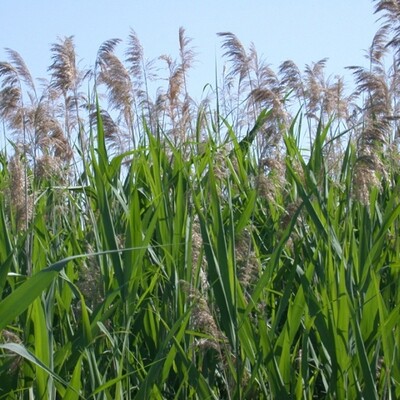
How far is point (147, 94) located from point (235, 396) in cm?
213

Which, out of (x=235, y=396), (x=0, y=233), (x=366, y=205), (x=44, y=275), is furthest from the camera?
(x=0, y=233)

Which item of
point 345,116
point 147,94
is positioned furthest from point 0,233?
point 345,116

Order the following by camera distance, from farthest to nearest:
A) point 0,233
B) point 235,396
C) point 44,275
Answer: point 0,233, point 235,396, point 44,275

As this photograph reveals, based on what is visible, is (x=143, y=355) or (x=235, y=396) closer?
(x=235, y=396)

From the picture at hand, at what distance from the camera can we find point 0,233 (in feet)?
10.4

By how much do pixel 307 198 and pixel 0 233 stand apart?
3.55 feet

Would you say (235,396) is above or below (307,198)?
below

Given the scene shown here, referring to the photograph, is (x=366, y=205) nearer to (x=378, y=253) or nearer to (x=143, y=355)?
(x=378, y=253)

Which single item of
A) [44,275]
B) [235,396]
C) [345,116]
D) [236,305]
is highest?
[345,116]

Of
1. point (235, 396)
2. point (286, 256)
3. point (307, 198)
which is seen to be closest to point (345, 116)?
point (286, 256)

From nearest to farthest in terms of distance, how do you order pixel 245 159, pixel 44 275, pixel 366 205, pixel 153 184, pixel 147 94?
pixel 44 275 < pixel 366 205 < pixel 153 184 < pixel 245 159 < pixel 147 94

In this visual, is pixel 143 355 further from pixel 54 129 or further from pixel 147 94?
pixel 147 94

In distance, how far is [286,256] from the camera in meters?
3.29

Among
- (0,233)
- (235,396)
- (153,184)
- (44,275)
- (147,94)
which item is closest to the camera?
(44,275)
